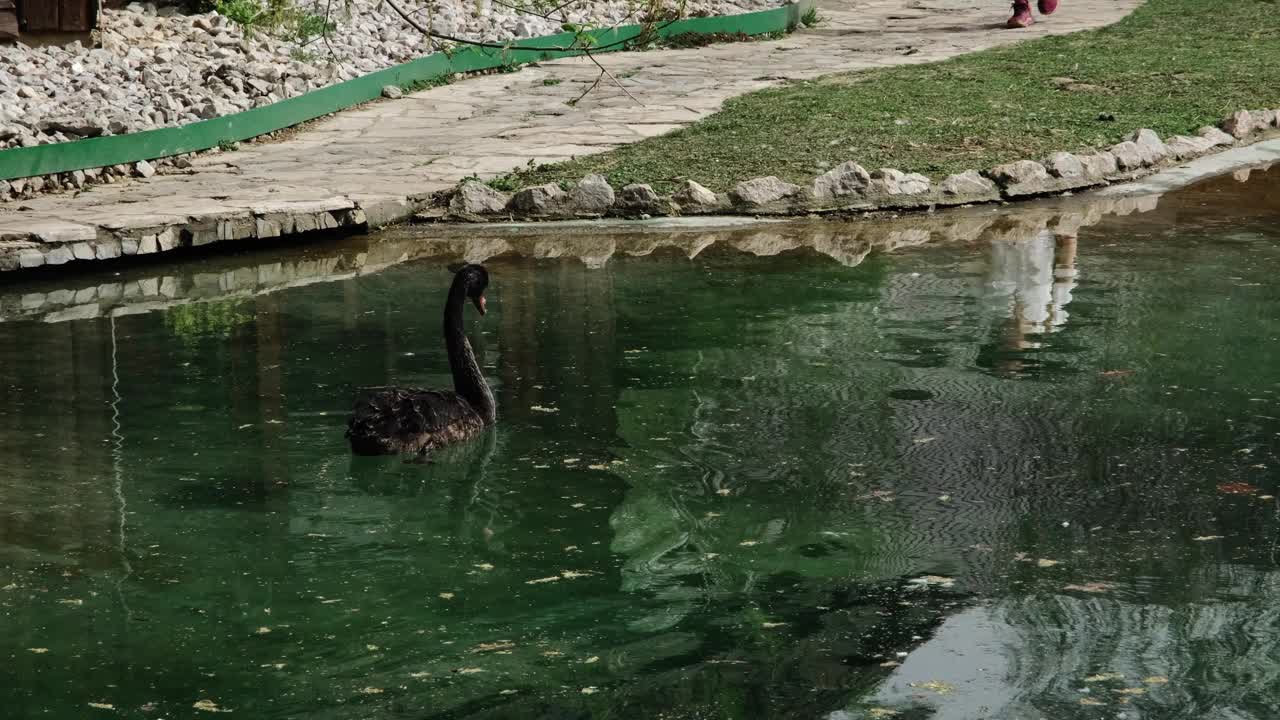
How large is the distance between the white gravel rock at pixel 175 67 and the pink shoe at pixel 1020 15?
255 inches

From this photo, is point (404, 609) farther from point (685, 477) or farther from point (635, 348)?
point (635, 348)

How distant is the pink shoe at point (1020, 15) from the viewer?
20.2 meters

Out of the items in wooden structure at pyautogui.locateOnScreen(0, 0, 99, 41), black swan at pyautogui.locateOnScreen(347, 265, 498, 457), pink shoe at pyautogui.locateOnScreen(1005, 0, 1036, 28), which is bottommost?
black swan at pyautogui.locateOnScreen(347, 265, 498, 457)

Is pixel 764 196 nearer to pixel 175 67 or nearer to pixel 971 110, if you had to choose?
pixel 971 110

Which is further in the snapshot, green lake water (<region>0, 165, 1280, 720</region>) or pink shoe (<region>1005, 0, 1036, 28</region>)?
pink shoe (<region>1005, 0, 1036, 28</region>)

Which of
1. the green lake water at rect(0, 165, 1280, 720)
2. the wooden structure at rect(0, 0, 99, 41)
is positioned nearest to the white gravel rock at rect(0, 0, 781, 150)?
the wooden structure at rect(0, 0, 99, 41)

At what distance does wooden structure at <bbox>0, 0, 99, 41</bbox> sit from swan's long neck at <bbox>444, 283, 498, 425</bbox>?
7.74m

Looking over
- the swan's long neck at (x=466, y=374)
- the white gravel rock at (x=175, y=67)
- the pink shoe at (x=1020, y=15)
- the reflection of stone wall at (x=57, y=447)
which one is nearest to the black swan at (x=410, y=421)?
the swan's long neck at (x=466, y=374)

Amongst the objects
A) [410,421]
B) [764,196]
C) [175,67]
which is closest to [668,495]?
[410,421]

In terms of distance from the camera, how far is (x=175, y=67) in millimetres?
13766

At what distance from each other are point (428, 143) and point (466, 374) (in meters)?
6.51

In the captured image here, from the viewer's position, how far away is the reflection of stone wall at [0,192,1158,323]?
9.99 meters

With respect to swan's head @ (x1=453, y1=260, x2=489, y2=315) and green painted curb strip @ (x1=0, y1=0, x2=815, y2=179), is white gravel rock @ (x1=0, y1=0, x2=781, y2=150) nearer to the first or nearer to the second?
green painted curb strip @ (x1=0, y1=0, x2=815, y2=179)

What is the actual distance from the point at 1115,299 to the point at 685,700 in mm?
5334
